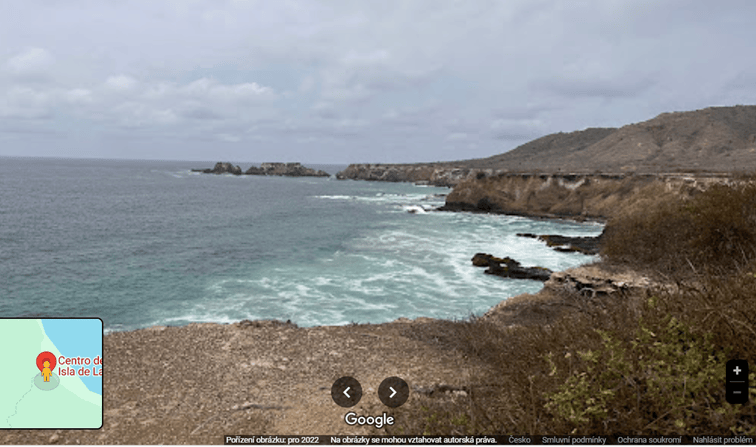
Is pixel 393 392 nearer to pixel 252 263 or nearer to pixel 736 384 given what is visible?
pixel 736 384

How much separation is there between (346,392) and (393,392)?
2.88 feet

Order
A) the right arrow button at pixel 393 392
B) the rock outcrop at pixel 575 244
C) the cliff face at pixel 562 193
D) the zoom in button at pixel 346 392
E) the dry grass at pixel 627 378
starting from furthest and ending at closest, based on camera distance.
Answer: the cliff face at pixel 562 193 < the rock outcrop at pixel 575 244 < the zoom in button at pixel 346 392 < the right arrow button at pixel 393 392 < the dry grass at pixel 627 378

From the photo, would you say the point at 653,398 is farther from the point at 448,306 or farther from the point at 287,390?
the point at 448,306

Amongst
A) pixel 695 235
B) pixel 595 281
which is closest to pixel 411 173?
pixel 595 281

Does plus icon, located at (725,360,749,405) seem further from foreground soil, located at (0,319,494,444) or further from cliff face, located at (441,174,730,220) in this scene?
cliff face, located at (441,174,730,220)

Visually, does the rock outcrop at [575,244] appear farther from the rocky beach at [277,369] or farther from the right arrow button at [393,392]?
the right arrow button at [393,392]

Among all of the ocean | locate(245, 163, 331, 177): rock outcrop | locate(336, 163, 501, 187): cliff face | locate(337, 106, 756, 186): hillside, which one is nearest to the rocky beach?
the ocean

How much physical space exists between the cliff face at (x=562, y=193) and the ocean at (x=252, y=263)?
412 centimetres

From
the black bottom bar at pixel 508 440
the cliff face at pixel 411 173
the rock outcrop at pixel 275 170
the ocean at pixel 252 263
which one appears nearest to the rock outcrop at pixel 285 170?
the rock outcrop at pixel 275 170

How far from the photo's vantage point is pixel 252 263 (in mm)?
27609

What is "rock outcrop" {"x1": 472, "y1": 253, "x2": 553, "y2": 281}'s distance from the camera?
946 inches

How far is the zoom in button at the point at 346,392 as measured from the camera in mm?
Result: 6535

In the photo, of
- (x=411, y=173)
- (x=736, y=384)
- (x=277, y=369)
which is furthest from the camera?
(x=411, y=173)

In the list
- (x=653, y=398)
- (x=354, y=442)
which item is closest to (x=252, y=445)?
(x=354, y=442)
